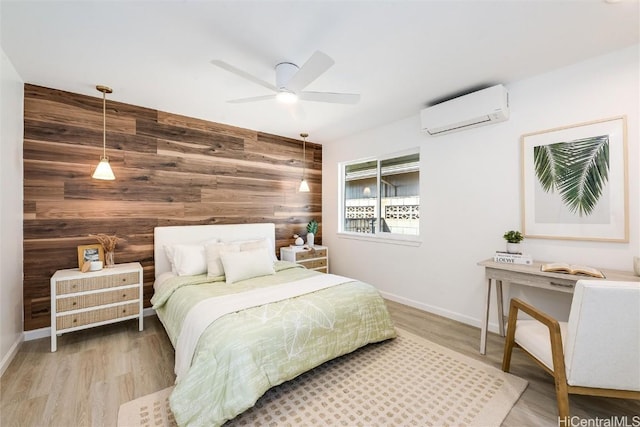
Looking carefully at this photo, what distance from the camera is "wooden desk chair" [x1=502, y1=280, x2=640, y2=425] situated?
1394 millimetres

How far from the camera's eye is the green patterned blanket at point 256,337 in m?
1.56

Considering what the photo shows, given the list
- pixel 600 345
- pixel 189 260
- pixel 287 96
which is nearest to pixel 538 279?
pixel 600 345

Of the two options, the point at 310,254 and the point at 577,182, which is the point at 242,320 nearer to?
the point at 310,254

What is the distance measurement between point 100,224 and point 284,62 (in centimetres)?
265

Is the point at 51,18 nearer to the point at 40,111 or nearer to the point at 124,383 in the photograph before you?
the point at 40,111

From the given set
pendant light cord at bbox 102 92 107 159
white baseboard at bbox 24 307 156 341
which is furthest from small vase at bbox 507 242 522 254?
white baseboard at bbox 24 307 156 341

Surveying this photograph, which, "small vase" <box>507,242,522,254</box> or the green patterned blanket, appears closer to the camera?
the green patterned blanket

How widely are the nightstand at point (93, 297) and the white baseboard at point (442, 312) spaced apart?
3.13 meters

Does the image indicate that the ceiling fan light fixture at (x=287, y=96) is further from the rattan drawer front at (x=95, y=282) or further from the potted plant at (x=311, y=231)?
the potted plant at (x=311, y=231)

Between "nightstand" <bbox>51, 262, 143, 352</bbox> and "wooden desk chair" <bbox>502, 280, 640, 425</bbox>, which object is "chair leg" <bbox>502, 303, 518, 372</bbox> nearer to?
"wooden desk chair" <bbox>502, 280, 640, 425</bbox>

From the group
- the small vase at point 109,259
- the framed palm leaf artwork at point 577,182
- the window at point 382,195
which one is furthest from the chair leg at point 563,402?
the small vase at point 109,259

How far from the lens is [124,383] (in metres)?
2.01

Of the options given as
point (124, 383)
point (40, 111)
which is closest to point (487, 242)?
point (124, 383)

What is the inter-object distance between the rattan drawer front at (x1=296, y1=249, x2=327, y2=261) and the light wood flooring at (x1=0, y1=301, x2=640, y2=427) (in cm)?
174
